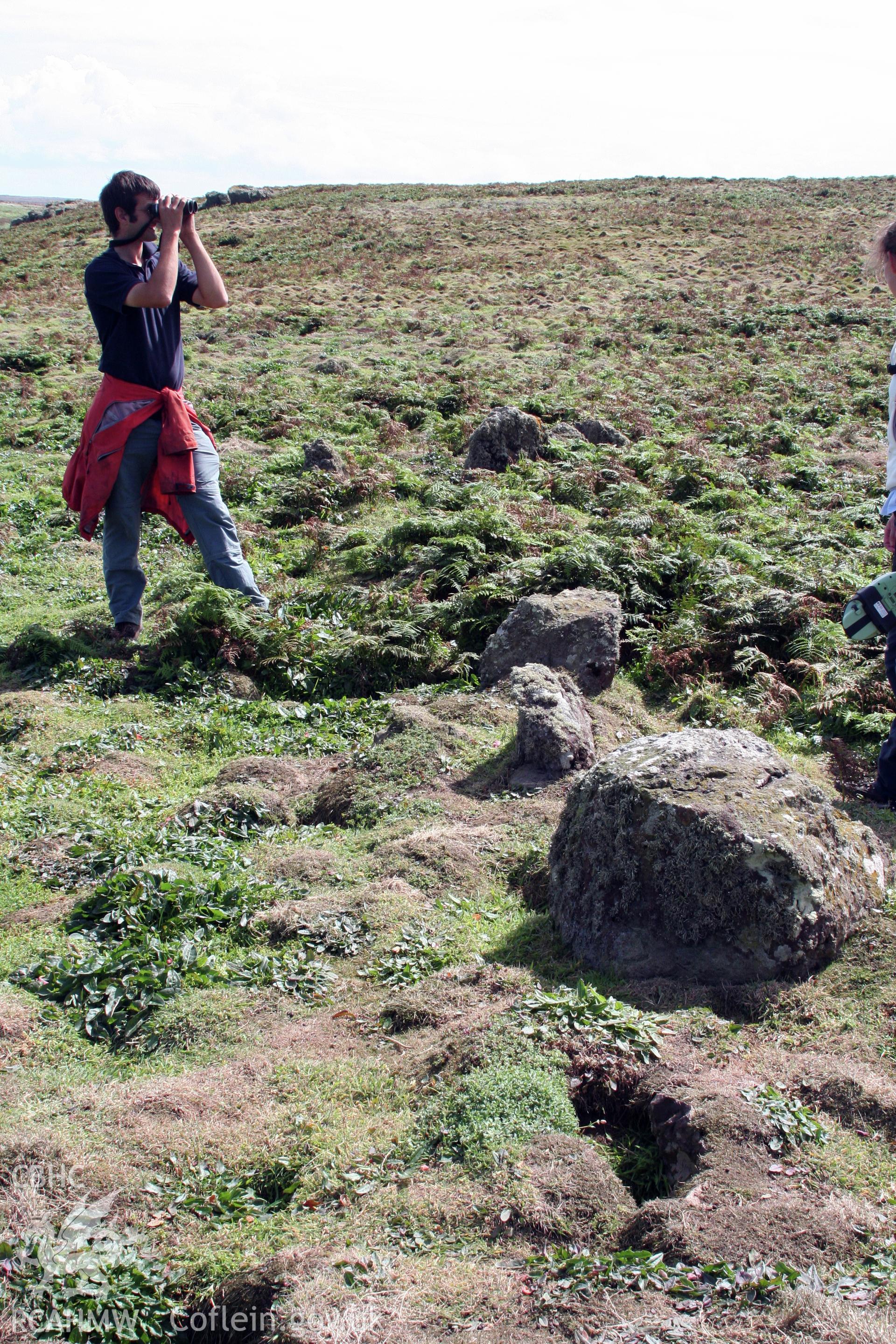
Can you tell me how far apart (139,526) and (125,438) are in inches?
28.2

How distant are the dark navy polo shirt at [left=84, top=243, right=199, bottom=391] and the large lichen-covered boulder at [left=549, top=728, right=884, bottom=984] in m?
5.25

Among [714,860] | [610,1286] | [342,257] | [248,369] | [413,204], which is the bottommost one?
[610,1286]

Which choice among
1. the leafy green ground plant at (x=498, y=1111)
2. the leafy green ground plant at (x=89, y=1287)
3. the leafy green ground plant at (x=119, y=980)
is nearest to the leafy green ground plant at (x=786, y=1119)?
the leafy green ground plant at (x=498, y=1111)

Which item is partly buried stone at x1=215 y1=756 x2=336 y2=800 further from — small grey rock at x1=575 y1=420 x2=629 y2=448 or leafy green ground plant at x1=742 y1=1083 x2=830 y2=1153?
small grey rock at x1=575 y1=420 x2=629 y2=448

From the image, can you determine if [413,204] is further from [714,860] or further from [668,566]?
[714,860]

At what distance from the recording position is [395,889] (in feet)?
15.7

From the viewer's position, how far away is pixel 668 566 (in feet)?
29.9

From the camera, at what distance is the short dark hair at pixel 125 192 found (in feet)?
23.0

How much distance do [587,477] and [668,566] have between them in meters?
3.35

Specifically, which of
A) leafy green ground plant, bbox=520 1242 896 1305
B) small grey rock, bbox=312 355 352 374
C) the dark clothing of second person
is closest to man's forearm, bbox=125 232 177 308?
the dark clothing of second person

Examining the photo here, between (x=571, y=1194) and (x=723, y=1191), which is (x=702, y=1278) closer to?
(x=723, y=1191)

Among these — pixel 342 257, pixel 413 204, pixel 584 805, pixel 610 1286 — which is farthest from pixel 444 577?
pixel 413 204

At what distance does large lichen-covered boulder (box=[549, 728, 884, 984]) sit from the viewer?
13.2 ft

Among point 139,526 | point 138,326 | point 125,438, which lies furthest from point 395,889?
point 138,326
